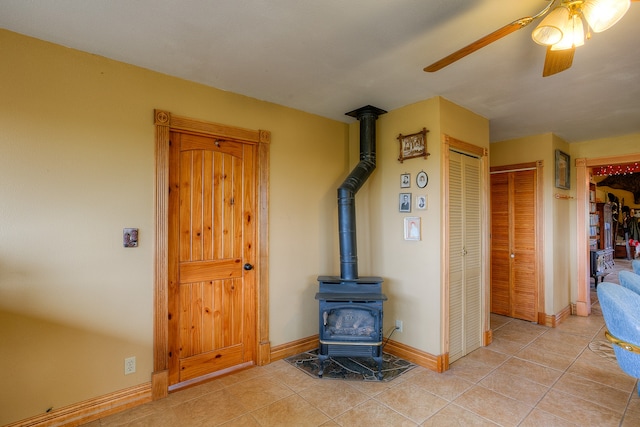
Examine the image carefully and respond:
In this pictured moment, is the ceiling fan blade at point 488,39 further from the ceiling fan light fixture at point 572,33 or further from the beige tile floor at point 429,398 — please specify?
the beige tile floor at point 429,398

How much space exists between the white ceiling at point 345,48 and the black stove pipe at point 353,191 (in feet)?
0.65

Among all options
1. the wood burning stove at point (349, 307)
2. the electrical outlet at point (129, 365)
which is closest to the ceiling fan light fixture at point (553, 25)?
the wood burning stove at point (349, 307)

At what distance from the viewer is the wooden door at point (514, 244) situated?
13.7 feet

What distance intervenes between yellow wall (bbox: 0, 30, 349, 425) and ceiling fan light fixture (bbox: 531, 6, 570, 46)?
90.8 inches

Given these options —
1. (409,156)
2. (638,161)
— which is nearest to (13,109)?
(409,156)

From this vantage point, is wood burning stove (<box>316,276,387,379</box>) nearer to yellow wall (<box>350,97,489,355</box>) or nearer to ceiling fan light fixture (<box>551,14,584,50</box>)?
yellow wall (<box>350,97,489,355</box>)

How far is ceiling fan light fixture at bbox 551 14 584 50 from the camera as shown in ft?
4.57

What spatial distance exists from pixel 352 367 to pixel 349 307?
1.97 feet

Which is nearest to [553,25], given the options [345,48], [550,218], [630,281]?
[345,48]

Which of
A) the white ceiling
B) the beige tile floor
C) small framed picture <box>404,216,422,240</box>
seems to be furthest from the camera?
small framed picture <box>404,216,422,240</box>

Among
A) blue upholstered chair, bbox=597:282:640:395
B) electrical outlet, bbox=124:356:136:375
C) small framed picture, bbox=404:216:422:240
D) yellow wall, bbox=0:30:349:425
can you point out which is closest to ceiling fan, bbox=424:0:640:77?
blue upholstered chair, bbox=597:282:640:395

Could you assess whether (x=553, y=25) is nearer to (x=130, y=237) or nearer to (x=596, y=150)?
(x=130, y=237)

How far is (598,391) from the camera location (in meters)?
2.46

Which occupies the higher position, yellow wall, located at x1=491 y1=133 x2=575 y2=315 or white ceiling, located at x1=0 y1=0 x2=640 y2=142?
white ceiling, located at x1=0 y1=0 x2=640 y2=142
